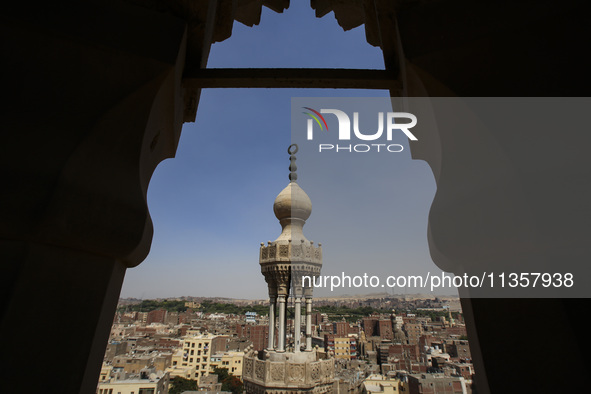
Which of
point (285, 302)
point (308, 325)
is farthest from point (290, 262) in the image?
point (308, 325)

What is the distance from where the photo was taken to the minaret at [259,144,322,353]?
32.4 feet

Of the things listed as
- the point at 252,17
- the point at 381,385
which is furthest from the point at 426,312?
the point at 252,17

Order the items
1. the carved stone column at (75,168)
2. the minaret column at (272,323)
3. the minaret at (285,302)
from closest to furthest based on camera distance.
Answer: the carved stone column at (75,168) → the minaret at (285,302) → the minaret column at (272,323)

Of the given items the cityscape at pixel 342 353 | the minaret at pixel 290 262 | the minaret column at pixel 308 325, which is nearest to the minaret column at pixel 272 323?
the minaret at pixel 290 262

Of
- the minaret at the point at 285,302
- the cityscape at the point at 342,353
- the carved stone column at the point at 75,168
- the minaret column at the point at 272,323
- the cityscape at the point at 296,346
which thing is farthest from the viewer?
the cityscape at the point at 342,353

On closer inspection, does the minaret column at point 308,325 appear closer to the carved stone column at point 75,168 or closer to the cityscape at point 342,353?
the cityscape at point 342,353

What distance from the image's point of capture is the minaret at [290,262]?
989 centimetres

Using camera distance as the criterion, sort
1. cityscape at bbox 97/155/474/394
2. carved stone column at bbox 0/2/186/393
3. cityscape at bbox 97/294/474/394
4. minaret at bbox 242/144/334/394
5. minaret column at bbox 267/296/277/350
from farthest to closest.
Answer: cityscape at bbox 97/294/474/394, minaret column at bbox 267/296/277/350, cityscape at bbox 97/155/474/394, minaret at bbox 242/144/334/394, carved stone column at bbox 0/2/186/393

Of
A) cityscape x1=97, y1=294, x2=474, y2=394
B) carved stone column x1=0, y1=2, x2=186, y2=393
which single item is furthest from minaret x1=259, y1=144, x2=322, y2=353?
carved stone column x1=0, y1=2, x2=186, y2=393

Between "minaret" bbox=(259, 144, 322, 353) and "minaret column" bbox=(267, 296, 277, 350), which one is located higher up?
"minaret" bbox=(259, 144, 322, 353)

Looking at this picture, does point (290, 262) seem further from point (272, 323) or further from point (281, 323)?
point (272, 323)

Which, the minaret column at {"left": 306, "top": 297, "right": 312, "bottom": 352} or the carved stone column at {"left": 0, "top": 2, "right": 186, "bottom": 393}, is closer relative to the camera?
the carved stone column at {"left": 0, "top": 2, "right": 186, "bottom": 393}

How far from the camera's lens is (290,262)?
388 inches

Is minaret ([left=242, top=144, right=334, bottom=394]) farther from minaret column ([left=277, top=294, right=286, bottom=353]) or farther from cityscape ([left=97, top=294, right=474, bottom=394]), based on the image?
cityscape ([left=97, top=294, right=474, bottom=394])
